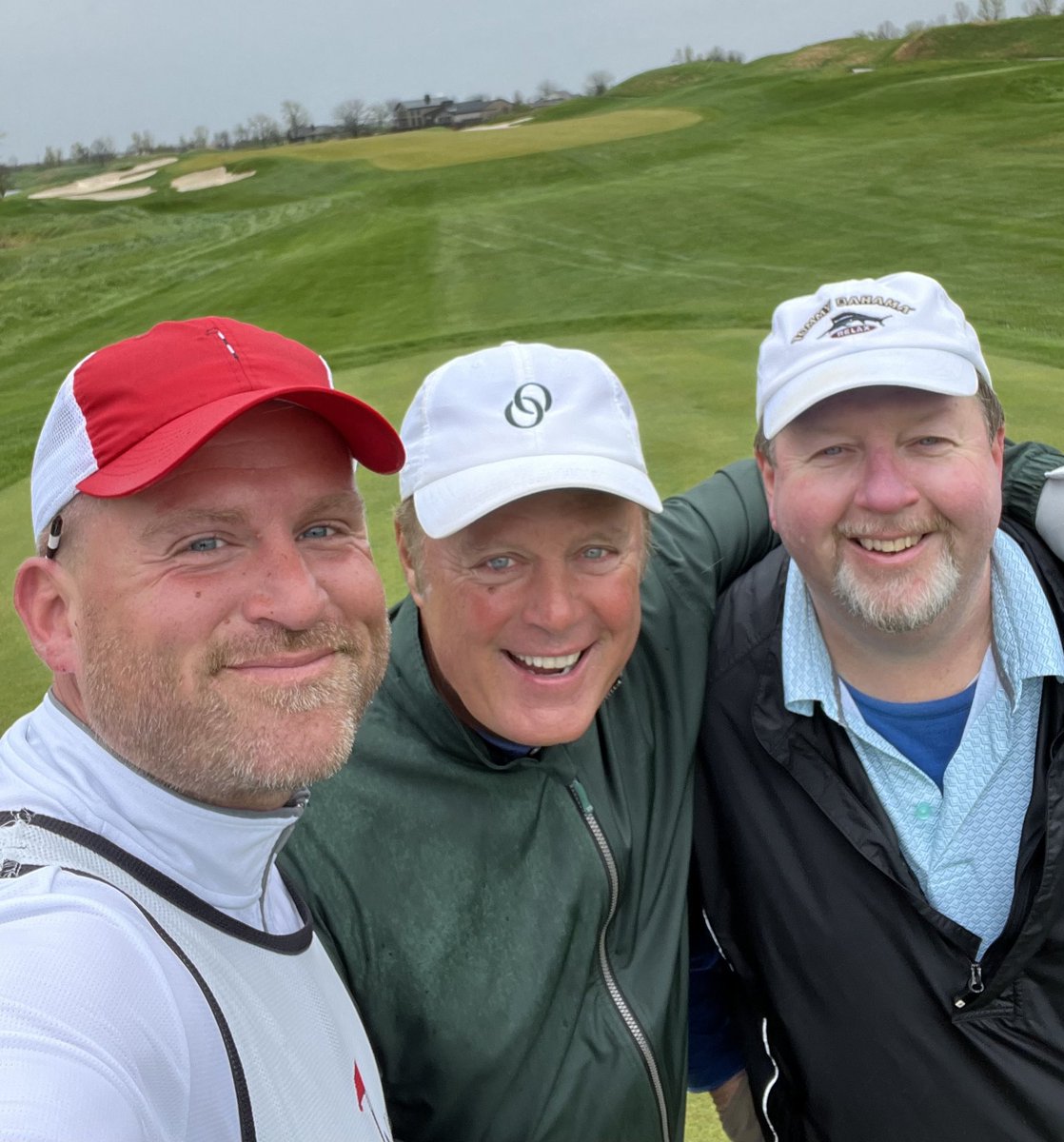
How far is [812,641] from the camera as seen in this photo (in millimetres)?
1825

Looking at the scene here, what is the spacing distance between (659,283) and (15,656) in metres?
7.33

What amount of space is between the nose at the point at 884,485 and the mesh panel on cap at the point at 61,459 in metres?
1.22

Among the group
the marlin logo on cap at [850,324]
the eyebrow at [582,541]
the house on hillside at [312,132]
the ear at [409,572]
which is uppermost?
the house on hillside at [312,132]

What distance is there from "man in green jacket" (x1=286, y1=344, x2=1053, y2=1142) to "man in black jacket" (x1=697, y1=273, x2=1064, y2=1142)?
169 mm

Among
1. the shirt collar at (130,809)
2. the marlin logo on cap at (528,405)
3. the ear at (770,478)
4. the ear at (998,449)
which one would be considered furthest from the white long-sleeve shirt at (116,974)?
the ear at (998,449)

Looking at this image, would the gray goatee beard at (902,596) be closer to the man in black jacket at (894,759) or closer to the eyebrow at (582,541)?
the man in black jacket at (894,759)

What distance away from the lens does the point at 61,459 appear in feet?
4.37

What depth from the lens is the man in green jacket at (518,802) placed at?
5.08 feet

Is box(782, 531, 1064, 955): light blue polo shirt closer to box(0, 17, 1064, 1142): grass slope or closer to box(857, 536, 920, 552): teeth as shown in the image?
box(857, 536, 920, 552): teeth

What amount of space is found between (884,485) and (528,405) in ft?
2.04

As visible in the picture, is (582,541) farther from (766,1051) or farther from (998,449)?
(766,1051)

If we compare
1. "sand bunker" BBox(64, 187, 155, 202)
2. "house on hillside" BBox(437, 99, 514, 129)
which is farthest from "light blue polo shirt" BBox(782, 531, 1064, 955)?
"house on hillside" BBox(437, 99, 514, 129)

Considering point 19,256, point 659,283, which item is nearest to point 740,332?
point 659,283

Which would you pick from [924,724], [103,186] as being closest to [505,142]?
[103,186]
